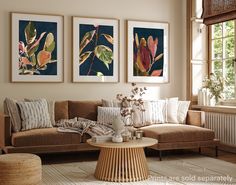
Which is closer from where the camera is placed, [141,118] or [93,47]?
[141,118]

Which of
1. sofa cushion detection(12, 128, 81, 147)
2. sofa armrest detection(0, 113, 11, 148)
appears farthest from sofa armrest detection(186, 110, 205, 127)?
sofa armrest detection(0, 113, 11, 148)

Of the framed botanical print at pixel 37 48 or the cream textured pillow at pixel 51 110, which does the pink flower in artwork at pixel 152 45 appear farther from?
the cream textured pillow at pixel 51 110

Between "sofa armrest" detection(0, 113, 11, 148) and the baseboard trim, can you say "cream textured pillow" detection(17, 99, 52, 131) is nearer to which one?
"sofa armrest" detection(0, 113, 11, 148)

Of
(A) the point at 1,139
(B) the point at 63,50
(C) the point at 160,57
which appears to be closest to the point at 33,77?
(B) the point at 63,50

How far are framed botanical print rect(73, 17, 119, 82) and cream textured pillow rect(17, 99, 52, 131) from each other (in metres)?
A: 0.95

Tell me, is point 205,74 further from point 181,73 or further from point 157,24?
point 157,24

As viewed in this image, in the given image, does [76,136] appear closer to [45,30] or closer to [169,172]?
[169,172]

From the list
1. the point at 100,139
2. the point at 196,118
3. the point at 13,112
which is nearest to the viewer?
the point at 100,139

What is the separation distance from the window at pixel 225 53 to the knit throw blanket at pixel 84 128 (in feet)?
7.15

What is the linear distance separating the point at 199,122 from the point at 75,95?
1.97m

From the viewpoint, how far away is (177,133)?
555 centimetres

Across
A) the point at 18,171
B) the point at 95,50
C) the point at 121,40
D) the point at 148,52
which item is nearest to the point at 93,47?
the point at 95,50

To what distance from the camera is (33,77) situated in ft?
20.1

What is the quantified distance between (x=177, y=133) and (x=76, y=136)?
4.54 feet
